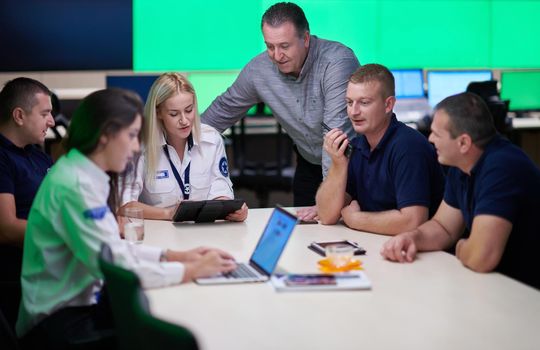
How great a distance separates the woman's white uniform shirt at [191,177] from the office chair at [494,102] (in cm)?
395

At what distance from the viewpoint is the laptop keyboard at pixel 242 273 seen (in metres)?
2.17

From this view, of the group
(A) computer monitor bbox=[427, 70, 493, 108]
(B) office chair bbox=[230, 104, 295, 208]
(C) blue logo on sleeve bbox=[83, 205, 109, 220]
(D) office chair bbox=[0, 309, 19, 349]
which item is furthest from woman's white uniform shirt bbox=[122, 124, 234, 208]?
(A) computer monitor bbox=[427, 70, 493, 108]

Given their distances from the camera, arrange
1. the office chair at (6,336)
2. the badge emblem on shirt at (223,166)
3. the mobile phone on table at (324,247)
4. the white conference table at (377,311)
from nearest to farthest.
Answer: the white conference table at (377,311) → the office chair at (6,336) → the mobile phone on table at (324,247) → the badge emblem on shirt at (223,166)

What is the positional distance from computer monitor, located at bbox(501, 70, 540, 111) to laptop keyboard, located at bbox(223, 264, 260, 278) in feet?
21.0

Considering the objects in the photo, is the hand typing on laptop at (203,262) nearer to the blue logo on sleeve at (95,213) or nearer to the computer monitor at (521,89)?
the blue logo on sleeve at (95,213)

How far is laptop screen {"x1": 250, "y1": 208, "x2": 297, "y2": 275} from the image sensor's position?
2.11 meters

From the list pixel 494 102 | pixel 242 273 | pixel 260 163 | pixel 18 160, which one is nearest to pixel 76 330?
pixel 242 273

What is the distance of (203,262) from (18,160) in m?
1.18

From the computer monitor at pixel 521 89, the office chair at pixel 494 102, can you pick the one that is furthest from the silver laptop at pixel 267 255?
the computer monitor at pixel 521 89

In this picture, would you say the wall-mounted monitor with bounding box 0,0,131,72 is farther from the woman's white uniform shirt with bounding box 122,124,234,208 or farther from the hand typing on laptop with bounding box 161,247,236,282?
the hand typing on laptop with bounding box 161,247,236,282

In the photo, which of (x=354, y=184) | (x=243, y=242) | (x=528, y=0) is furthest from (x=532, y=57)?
(x=243, y=242)

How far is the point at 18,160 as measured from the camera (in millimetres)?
2953

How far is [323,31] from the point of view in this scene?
23.4 ft

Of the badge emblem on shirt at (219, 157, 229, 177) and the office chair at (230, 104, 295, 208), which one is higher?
the badge emblem on shirt at (219, 157, 229, 177)
